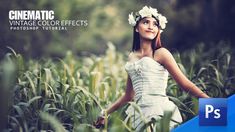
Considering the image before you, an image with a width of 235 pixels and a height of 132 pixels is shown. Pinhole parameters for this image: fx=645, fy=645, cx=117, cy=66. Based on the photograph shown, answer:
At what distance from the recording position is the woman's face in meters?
4.00

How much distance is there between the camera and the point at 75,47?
4043 mm

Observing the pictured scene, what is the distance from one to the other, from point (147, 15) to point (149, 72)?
36cm

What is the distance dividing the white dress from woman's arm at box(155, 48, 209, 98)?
0.04 m

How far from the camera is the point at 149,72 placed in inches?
155

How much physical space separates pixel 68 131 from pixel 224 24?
126 cm

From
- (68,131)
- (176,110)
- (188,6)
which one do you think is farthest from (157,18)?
(68,131)

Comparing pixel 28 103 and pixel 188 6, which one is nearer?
pixel 28 103

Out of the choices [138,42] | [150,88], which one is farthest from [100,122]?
[138,42]

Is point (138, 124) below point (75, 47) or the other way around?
below

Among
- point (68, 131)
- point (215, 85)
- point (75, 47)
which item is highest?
point (75, 47)

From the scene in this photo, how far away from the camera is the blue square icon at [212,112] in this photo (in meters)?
3.98

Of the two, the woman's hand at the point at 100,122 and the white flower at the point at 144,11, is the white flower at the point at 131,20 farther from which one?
the woman's hand at the point at 100,122

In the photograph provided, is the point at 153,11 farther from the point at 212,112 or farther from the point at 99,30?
the point at 212,112

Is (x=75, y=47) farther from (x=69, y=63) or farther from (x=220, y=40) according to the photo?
(x=220, y=40)
